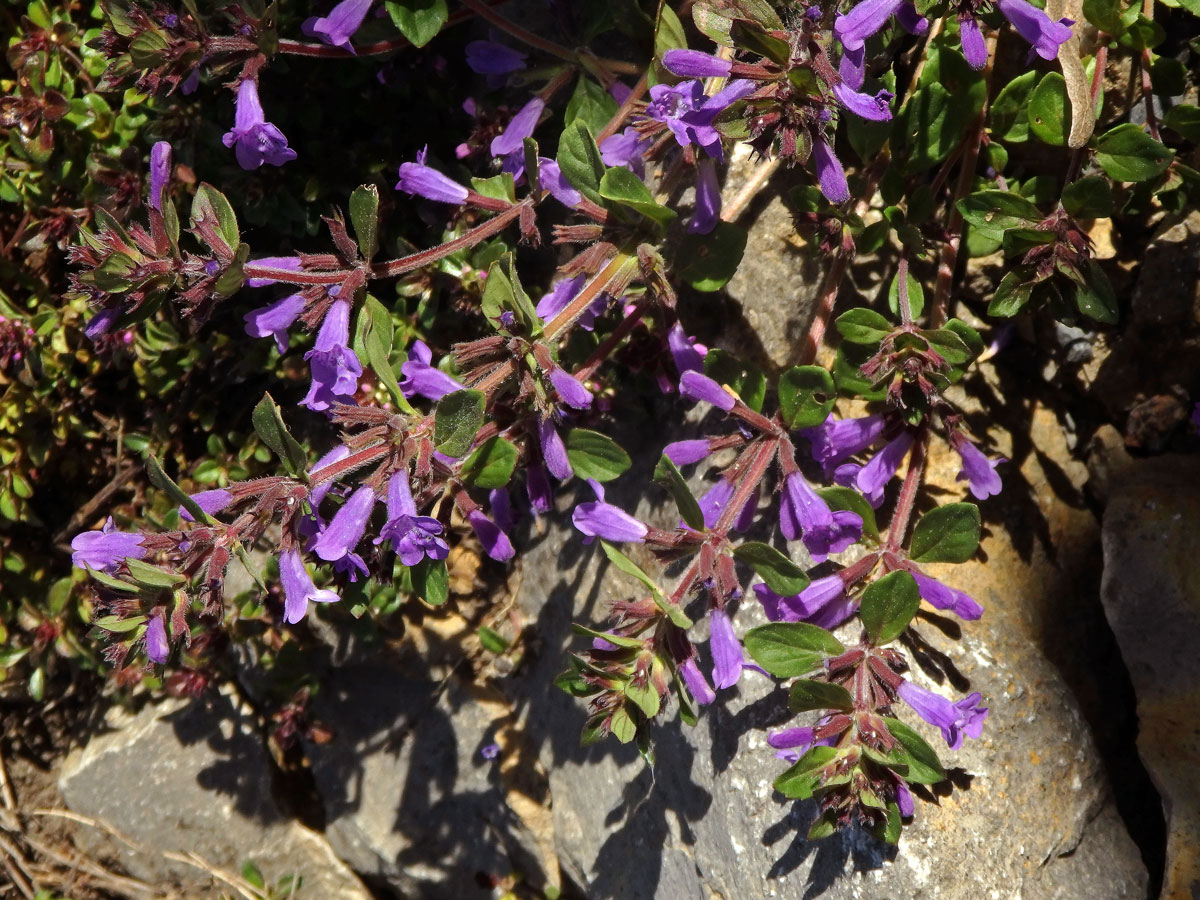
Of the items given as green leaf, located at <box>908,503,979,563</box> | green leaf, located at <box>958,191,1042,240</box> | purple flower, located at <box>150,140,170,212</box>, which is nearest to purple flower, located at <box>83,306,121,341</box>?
purple flower, located at <box>150,140,170,212</box>

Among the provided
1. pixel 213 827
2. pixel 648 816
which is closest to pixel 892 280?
pixel 648 816

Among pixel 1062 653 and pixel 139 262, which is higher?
pixel 139 262

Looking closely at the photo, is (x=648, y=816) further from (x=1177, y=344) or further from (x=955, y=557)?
(x=1177, y=344)

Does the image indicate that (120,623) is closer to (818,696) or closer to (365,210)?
(365,210)

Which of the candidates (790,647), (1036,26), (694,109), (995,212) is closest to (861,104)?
(694,109)

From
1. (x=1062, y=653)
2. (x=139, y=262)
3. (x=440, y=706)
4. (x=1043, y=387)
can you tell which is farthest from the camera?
(x=440, y=706)

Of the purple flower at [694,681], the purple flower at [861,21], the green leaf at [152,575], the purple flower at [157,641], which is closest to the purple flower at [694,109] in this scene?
the purple flower at [861,21]

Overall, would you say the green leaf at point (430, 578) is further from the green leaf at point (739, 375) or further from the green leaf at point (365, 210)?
the green leaf at point (739, 375)
